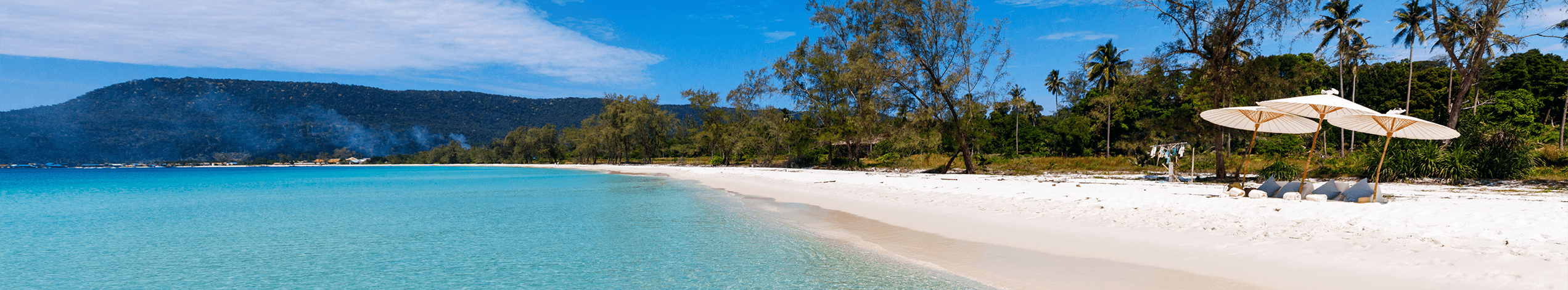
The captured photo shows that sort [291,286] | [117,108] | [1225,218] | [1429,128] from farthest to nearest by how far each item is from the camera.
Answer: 1. [117,108]
2. [1429,128]
3. [1225,218]
4. [291,286]

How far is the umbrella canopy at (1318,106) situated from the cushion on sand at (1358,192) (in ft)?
3.86

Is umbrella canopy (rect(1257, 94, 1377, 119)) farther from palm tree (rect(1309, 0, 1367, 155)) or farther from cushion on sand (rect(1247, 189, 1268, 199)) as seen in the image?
palm tree (rect(1309, 0, 1367, 155))

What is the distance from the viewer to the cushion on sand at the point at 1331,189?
30.9ft

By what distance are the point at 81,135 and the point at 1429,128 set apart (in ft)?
623

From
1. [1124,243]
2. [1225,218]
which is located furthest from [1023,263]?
[1225,218]

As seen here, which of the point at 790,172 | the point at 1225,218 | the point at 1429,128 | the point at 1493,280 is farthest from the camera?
the point at 790,172

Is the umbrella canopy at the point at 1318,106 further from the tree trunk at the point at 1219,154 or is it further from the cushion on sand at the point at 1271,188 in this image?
the tree trunk at the point at 1219,154

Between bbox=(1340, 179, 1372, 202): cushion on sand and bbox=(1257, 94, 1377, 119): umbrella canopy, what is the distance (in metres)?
1.18

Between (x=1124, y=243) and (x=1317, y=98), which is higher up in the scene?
(x=1317, y=98)

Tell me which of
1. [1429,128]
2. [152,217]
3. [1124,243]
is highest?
[1429,128]

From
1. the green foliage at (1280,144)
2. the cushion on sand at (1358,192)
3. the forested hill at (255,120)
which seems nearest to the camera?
the cushion on sand at (1358,192)

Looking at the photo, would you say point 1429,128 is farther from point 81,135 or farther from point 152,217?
point 81,135

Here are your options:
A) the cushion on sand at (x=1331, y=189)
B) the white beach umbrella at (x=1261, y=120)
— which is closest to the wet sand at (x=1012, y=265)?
the cushion on sand at (x=1331, y=189)

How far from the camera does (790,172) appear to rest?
98.3 ft
